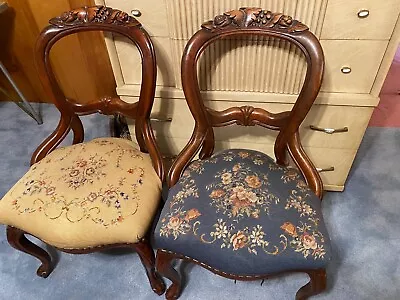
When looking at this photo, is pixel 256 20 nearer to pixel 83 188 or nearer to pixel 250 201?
pixel 250 201

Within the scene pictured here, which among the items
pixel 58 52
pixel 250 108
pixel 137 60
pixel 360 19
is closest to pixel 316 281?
pixel 250 108

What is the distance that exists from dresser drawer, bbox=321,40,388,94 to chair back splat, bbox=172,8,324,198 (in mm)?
201

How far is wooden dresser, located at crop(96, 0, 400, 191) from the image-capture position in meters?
1.03

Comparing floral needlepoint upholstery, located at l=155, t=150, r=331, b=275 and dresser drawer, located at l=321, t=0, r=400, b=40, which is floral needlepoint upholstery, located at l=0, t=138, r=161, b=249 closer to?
floral needlepoint upholstery, located at l=155, t=150, r=331, b=275

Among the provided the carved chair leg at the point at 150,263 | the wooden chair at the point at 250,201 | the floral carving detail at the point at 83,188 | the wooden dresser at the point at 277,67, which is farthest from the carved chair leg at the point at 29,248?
the wooden dresser at the point at 277,67

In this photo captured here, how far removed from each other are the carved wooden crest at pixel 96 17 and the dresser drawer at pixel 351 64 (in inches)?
24.8

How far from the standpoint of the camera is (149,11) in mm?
1105

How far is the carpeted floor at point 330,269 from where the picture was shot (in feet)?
4.08

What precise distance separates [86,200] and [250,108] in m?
0.59

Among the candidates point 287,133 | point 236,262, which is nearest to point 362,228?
point 287,133

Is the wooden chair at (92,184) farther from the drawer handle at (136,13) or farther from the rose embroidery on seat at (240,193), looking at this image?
the rose embroidery on seat at (240,193)

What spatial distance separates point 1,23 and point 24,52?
180 millimetres

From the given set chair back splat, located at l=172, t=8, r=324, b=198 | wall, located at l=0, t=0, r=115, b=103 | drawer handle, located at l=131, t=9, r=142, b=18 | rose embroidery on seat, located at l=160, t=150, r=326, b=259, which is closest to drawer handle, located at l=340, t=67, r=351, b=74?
chair back splat, located at l=172, t=8, r=324, b=198

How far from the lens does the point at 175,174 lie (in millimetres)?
1124
